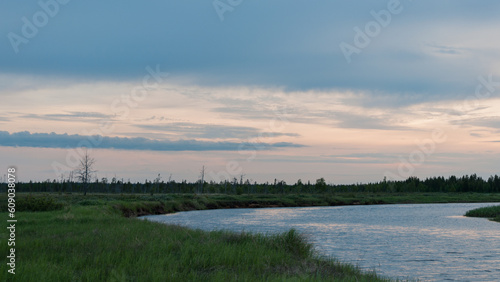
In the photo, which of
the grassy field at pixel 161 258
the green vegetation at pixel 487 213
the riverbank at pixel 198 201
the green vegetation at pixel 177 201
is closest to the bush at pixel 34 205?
the green vegetation at pixel 177 201

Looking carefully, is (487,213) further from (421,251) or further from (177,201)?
(177,201)

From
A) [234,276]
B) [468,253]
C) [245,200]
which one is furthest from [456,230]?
[245,200]

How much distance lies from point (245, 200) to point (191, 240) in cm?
8488

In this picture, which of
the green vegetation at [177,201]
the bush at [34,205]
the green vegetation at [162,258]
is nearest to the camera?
the green vegetation at [162,258]

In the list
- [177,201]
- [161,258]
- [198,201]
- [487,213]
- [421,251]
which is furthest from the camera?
[198,201]

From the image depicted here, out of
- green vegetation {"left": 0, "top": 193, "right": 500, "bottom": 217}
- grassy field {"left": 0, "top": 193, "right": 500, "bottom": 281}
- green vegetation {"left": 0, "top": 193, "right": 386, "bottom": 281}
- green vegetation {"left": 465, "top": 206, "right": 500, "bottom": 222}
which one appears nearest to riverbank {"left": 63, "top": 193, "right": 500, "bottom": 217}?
green vegetation {"left": 0, "top": 193, "right": 500, "bottom": 217}

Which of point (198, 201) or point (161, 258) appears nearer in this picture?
point (161, 258)

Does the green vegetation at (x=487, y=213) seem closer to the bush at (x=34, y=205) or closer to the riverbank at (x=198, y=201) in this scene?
the riverbank at (x=198, y=201)

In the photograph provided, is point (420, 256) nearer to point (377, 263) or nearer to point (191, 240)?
point (377, 263)

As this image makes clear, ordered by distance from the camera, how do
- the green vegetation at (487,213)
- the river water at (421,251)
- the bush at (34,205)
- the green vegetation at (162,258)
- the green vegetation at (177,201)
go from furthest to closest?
the green vegetation at (487,213) < the green vegetation at (177,201) < the bush at (34,205) < the river water at (421,251) < the green vegetation at (162,258)

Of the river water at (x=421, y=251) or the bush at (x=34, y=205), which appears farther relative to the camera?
the bush at (x=34, y=205)

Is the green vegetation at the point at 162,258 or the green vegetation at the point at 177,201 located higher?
the green vegetation at the point at 162,258

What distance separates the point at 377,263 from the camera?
22.9 m

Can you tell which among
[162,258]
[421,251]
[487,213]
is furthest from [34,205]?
[487,213]
